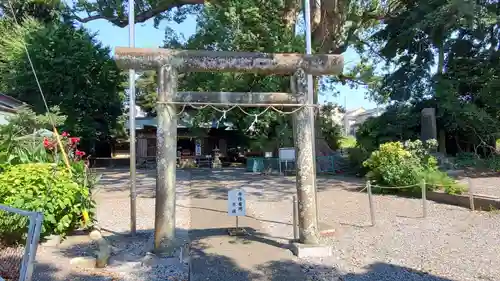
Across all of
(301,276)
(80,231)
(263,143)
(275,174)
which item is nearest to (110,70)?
(263,143)

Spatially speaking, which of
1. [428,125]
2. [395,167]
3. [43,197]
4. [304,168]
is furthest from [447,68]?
[43,197]

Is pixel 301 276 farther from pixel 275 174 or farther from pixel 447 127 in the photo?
pixel 447 127

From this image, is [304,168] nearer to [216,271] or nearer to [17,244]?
[216,271]

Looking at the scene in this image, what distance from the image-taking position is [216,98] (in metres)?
6.61

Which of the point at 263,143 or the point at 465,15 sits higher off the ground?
the point at 465,15

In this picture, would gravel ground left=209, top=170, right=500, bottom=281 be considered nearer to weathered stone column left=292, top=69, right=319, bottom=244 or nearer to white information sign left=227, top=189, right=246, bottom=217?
weathered stone column left=292, top=69, right=319, bottom=244

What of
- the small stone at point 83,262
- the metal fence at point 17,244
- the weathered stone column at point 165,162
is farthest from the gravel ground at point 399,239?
the metal fence at point 17,244

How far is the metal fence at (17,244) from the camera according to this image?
3131 millimetres

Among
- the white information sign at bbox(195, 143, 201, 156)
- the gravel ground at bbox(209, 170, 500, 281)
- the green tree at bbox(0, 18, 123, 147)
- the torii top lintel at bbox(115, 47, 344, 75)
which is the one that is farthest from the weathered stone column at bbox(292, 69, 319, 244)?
the white information sign at bbox(195, 143, 201, 156)

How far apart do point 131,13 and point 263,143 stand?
15.7 m

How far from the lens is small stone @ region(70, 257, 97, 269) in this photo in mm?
5766

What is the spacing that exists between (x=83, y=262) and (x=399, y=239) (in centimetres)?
538

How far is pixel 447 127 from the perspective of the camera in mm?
19016

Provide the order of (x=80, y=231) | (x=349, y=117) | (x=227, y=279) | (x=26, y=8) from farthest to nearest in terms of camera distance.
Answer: (x=349, y=117) → (x=26, y=8) → (x=80, y=231) → (x=227, y=279)
